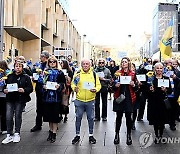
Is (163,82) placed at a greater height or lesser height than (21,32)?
lesser

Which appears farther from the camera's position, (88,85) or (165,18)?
(165,18)

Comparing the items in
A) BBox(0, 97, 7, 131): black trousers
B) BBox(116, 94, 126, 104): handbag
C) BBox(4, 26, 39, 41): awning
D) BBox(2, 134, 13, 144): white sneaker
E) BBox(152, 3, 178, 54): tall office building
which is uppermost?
BBox(152, 3, 178, 54): tall office building

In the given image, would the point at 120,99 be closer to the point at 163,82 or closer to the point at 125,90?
the point at 125,90

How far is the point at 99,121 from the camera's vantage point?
10.4m

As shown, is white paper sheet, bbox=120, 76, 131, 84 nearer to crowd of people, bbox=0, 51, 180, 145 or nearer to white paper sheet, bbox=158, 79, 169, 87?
crowd of people, bbox=0, 51, 180, 145

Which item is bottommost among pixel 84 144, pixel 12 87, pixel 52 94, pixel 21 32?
pixel 84 144

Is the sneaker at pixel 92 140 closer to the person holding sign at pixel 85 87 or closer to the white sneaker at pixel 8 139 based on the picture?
the person holding sign at pixel 85 87

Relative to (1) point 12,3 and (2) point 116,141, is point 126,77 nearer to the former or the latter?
(2) point 116,141

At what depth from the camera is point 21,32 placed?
3325cm

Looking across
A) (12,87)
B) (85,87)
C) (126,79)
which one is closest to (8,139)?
(12,87)

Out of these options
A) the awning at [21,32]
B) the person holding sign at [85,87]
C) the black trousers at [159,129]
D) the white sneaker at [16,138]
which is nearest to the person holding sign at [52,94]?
the person holding sign at [85,87]

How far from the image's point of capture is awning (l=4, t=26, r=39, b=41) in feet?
100
